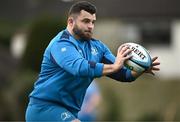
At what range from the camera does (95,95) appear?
16.3 metres

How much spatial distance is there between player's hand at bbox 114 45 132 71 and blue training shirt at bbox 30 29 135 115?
0.66ft

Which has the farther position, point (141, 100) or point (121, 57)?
point (141, 100)

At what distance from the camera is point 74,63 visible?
388 inches

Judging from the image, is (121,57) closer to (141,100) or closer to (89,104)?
(89,104)

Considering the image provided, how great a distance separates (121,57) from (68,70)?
64 centimetres

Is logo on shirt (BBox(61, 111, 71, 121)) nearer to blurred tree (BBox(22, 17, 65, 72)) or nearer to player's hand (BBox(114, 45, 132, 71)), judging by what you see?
player's hand (BBox(114, 45, 132, 71))

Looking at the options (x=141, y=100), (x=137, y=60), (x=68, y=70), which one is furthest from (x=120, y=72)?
(x=141, y=100)

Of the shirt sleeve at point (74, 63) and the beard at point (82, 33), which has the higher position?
the beard at point (82, 33)

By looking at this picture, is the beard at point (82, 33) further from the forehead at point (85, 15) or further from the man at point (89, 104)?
the man at point (89, 104)

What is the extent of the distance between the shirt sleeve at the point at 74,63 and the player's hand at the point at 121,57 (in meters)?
0.20

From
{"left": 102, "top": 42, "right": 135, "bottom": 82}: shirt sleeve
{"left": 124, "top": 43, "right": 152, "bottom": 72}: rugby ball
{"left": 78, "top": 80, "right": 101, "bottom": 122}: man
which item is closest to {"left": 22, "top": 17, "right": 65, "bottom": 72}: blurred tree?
{"left": 78, "top": 80, "right": 101, "bottom": 122}: man

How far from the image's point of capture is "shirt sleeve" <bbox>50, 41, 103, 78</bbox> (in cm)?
980

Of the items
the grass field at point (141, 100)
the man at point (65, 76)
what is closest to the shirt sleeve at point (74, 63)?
the man at point (65, 76)

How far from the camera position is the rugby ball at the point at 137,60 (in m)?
10.1
